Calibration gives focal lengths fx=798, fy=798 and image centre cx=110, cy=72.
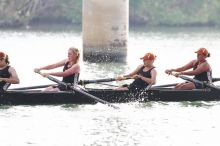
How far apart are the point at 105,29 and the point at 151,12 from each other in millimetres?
59113

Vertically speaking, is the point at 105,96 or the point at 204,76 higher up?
the point at 204,76

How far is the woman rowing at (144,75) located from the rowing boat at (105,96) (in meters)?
0.26

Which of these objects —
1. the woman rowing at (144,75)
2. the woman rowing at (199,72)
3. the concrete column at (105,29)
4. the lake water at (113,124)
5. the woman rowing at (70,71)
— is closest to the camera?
the lake water at (113,124)

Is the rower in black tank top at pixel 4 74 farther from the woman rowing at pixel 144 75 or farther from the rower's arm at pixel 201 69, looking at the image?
the rower's arm at pixel 201 69

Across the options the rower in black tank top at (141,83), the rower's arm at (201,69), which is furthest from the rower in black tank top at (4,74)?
the rower's arm at (201,69)

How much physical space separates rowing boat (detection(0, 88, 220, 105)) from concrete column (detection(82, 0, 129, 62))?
1508 centimetres

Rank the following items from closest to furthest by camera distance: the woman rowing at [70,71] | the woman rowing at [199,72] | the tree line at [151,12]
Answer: the woman rowing at [70,71]
the woman rowing at [199,72]
the tree line at [151,12]

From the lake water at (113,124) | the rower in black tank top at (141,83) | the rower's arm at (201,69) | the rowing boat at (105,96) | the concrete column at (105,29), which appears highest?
the concrete column at (105,29)

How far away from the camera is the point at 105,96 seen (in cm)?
2498

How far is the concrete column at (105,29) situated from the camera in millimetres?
40450

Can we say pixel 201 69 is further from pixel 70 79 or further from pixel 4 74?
pixel 4 74

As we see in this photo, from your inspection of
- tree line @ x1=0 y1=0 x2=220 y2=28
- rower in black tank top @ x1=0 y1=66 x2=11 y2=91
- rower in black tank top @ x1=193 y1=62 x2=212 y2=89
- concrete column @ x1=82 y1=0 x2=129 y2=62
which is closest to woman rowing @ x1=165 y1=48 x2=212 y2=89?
rower in black tank top @ x1=193 y1=62 x2=212 y2=89

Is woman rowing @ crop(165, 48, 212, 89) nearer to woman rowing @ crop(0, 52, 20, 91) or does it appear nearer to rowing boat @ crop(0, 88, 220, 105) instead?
rowing boat @ crop(0, 88, 220, 105)

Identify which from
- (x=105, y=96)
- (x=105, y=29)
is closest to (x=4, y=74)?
(x=105, y=96)
